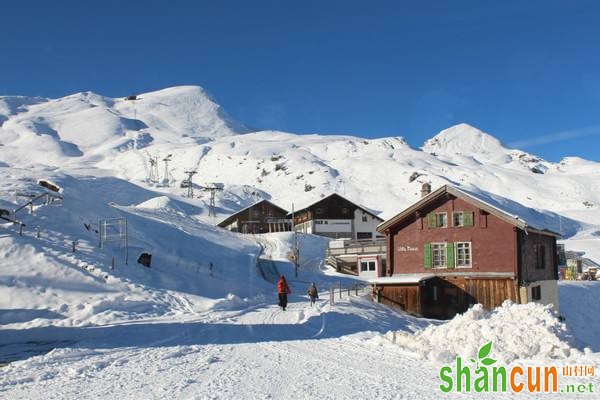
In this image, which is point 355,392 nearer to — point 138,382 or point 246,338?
point 138,382

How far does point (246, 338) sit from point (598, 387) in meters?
10.2

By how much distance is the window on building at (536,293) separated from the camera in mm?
35391

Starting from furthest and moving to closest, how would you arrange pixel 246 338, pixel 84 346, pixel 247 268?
1. pixel 247 268
2. pixel 246 338
3. pixel 84 346

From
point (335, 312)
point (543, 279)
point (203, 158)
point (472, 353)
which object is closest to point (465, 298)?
point (543, 279)

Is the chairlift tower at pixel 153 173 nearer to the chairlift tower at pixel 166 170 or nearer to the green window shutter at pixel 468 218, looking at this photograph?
the chairlift tower at pixel 166 170

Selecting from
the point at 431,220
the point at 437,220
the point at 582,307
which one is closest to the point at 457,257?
the point at 437,220

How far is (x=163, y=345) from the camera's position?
16.7 meters

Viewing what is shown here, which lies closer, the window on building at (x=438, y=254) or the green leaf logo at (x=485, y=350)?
the green leaf logo at (x=485, y=350)

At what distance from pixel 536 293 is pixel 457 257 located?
232 inches

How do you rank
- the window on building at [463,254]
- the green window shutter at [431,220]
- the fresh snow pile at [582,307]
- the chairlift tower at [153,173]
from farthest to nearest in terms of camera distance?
the chairlift tower at [153,173]
the fresh snow pile at [582,307]
the green window shutter at [431,220]
the window on building at [463,254]

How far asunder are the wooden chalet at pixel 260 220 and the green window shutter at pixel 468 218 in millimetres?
48453

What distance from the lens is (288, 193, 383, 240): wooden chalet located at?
75438 mm

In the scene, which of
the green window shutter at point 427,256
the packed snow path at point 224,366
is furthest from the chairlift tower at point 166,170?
the packed snow path at point 224,366

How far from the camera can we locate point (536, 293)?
36125 mm
